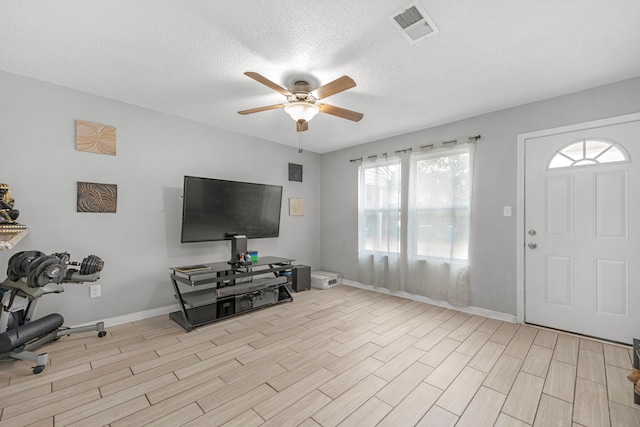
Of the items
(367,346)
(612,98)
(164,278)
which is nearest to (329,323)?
(367,346)

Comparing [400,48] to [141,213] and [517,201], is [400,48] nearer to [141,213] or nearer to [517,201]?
[517,201]

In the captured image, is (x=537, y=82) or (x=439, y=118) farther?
(x=439, y=118)

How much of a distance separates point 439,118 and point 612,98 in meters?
1.50

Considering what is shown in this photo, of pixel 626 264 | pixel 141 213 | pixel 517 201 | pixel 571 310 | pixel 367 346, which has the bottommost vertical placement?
pixel 367 346

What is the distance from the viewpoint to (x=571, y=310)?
2742 mm

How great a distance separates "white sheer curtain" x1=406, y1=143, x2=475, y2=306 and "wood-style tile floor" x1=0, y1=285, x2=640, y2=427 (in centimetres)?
66

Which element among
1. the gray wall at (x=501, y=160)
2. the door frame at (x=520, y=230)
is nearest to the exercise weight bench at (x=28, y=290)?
the gray wall at (x=501, y=160)

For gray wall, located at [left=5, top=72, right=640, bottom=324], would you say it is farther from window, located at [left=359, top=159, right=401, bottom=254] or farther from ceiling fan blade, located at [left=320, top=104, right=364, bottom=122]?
ceiling fan blade, located at [left=320, top=104, right=364, bottom=122]

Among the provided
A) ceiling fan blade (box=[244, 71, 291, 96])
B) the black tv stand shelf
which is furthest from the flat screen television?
ceiling fan blade (box=[244, 71, 291, 96])

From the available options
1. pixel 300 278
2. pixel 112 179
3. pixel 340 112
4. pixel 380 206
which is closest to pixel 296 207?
pixel 300 278

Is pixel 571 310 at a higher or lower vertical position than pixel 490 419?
higher

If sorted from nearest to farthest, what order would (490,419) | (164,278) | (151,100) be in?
(490,419)
(151,100)
(164,278)

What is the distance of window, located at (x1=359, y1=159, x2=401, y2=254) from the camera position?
4117 mm

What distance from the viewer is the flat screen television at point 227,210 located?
3.24m
